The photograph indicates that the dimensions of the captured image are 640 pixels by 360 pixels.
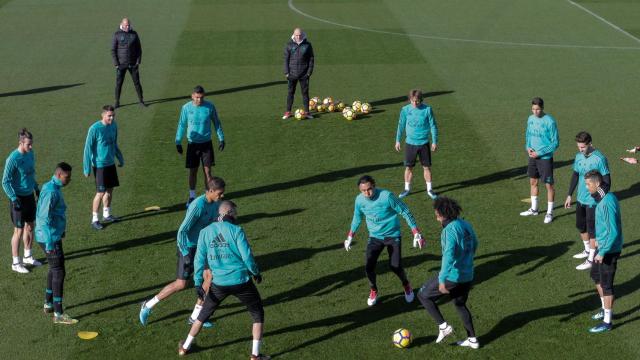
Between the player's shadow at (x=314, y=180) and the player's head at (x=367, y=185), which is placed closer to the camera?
the player's head at (x=367, y=185)

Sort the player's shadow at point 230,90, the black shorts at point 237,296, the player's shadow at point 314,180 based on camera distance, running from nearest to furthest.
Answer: the black shorts at point 237,296
the player's shadow at point 314,180
the player's shadow at point 230,90

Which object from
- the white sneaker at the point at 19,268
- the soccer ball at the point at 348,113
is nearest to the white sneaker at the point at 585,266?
the white sneaker at the point at 19,268

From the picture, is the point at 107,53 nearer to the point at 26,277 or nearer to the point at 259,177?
the point at 259,177

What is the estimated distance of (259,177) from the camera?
18.7 metres

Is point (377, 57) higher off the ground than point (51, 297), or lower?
higher

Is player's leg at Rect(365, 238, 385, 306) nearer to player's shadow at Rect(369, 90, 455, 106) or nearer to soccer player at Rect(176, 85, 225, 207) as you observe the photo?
soccer player at Rect(176, 85, 225, 207)

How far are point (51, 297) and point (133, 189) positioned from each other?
541 cm

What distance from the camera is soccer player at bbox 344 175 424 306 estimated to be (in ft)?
41.0

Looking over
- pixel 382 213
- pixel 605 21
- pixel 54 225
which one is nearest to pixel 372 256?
pixel 382 213

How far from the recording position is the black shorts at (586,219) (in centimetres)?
1394

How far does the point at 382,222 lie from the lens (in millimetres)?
12672

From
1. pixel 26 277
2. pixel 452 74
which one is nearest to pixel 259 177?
pixel 26 277

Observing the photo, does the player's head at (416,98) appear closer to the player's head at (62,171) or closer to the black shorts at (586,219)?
the black shorts at (586,219)

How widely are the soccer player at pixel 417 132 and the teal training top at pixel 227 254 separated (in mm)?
7142
